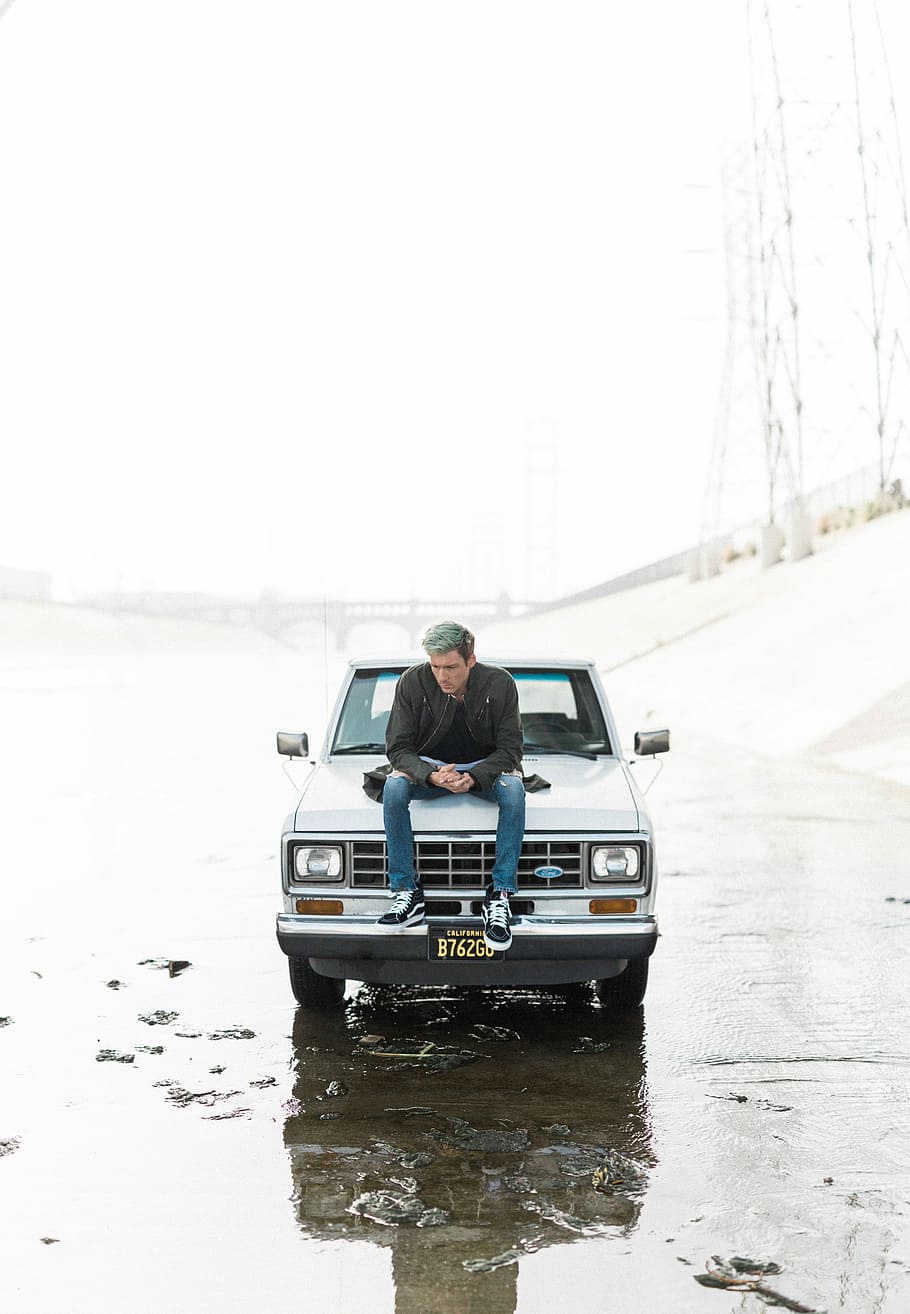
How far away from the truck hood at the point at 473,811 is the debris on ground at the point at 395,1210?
6.01 feet

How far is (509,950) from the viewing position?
220 inches

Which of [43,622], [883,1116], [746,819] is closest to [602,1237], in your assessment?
[883,1116]

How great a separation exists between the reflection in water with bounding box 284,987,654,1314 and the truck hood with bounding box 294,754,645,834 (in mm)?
924

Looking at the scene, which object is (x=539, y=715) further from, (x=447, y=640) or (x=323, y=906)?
(x=323, y=906)

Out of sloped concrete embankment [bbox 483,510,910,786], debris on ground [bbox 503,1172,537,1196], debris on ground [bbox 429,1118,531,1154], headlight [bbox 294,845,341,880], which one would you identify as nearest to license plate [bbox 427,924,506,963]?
headlight [bbox 294,845,341,880]

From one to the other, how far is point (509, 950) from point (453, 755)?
0.98 metres

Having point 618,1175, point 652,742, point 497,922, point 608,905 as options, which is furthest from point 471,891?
point 618,1175

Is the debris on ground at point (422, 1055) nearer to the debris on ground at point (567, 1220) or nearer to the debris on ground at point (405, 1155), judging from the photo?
the debris on ground at point (405, 1155)

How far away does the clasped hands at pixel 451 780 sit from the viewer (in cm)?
580

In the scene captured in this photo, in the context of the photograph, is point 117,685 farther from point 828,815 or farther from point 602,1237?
point 602,1237

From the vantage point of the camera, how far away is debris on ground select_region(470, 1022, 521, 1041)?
5.91 m

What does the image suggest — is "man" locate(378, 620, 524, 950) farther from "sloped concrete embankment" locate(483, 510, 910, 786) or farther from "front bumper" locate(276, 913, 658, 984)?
"sloped concrete embankment" locate(483, 510, 910, 786)

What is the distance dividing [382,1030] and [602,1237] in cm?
228

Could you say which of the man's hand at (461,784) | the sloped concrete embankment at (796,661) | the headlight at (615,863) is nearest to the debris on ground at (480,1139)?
the headlight at (615,863)
